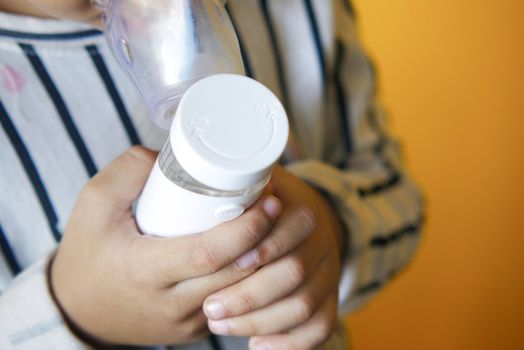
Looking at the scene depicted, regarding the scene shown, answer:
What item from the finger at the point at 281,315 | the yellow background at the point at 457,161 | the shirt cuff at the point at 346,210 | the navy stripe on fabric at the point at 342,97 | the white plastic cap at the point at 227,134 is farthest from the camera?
the yellow background at the point at 457,161

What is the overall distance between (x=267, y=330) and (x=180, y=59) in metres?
0.16

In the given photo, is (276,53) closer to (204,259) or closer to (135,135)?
(135,135)

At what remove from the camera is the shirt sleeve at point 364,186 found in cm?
51

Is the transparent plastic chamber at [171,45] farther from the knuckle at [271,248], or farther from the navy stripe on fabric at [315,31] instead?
the navy stripe on fabric at [315,31]

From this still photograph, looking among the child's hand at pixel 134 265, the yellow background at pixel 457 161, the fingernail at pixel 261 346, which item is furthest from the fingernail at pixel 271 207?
the yellow background at pixel 457 161

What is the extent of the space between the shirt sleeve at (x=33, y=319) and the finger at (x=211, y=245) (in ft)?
0.30

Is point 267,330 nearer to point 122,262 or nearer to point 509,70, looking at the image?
point 122,262

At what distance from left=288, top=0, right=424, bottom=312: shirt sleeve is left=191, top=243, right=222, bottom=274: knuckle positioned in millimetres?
189

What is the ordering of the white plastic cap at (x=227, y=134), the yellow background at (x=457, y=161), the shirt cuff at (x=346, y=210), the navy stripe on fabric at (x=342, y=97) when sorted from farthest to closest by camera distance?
the yellow background at (x=457, y=161)
the navy stripe on fabric at (x=342, y=97)
the shirt cuff at (x=346, y=210)
the white plastic cap at (x=227, y=134)

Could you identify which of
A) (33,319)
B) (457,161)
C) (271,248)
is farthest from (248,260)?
(457,161)

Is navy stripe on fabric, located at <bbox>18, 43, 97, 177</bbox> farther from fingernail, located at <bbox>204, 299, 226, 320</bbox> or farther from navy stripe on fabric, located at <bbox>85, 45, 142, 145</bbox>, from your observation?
fingernail, located at <bbox>204, 299, 226, 320</bbox>

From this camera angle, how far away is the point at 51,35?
0.42 metres

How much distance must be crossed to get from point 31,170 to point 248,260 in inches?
6.9

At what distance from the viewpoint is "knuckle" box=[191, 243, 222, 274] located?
0.30 meters
